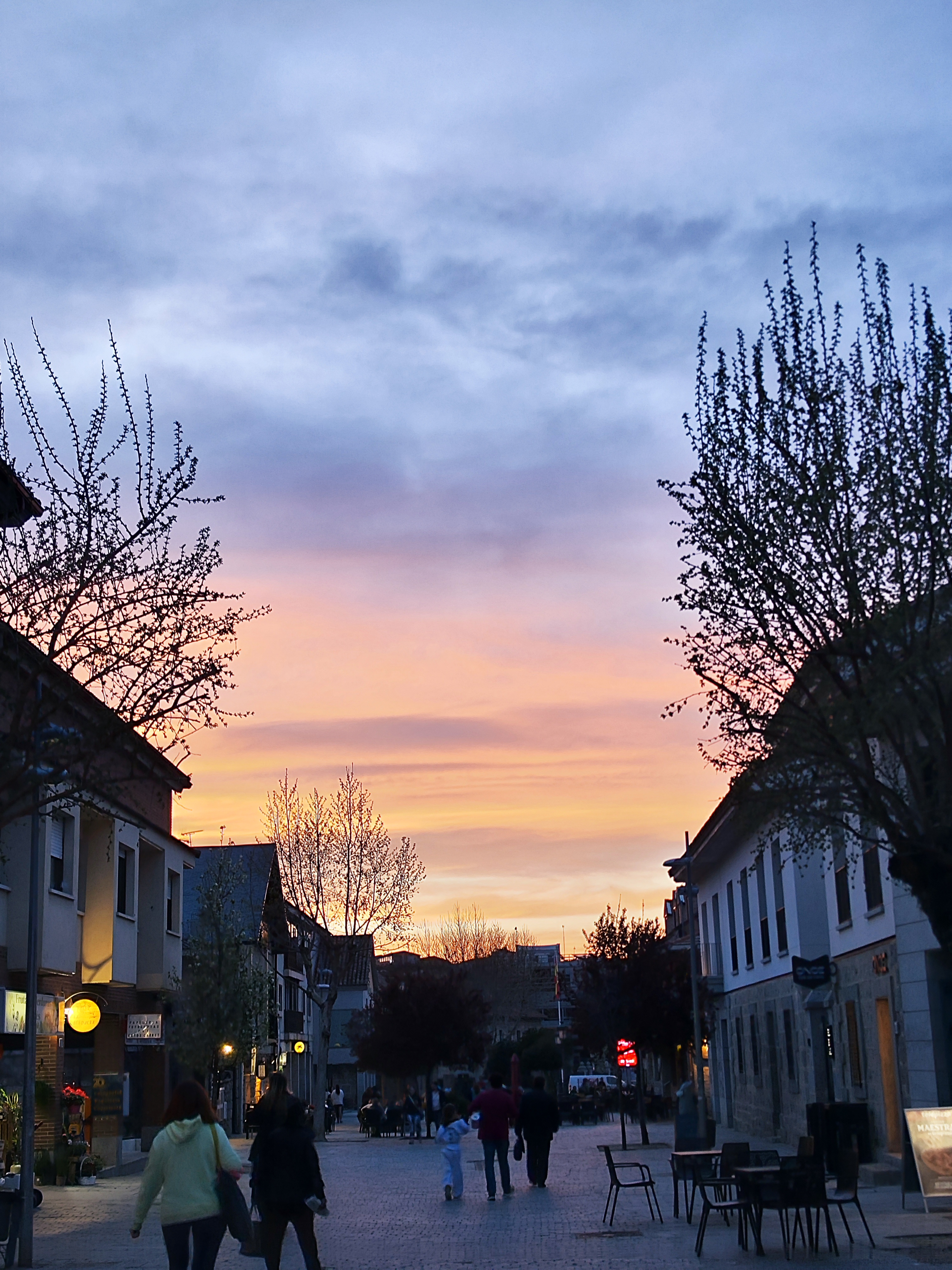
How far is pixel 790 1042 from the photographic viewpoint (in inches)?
1272

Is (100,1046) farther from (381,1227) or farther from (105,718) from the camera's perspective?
(105,718)

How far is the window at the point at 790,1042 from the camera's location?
31.8 m

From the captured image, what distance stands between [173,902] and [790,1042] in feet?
48.1

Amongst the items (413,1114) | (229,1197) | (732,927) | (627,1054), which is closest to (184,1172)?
(229,1197)

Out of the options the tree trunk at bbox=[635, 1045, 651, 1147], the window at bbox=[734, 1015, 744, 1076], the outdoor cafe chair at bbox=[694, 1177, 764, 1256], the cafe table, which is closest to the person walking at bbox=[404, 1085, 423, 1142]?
the tree trunk at bbox=[635, 1045, 651, 1147]

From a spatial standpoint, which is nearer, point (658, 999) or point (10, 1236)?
point (10, 1236)

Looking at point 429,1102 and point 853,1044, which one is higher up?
point 853,1044

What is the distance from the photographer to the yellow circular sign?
25.9 m

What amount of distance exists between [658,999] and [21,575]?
2908cm

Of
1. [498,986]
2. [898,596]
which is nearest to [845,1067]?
[898,596]

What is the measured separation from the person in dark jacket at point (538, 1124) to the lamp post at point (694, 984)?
6.89m

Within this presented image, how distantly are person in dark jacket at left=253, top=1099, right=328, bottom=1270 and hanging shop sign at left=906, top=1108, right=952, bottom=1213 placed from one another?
22.1 ft

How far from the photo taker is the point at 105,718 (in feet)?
46.4

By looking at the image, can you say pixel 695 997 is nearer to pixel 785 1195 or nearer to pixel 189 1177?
pixel 785 1195
